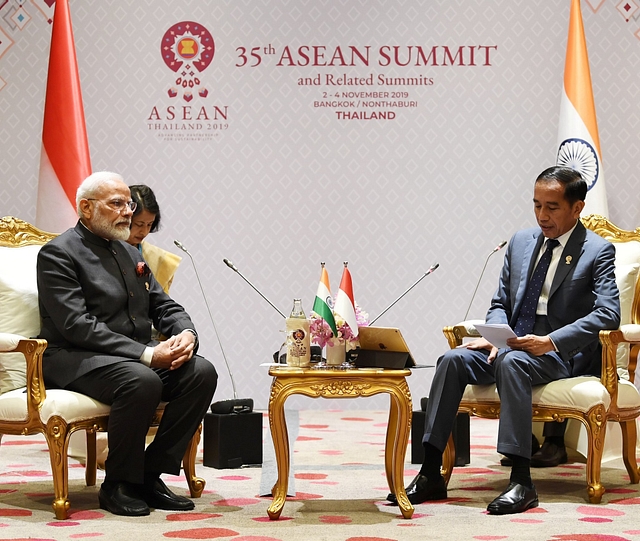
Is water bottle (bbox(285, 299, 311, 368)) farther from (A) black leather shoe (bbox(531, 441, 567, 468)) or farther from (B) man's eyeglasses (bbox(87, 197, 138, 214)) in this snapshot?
(A) black leather shoe (bbox(531, 441, 567, 468))

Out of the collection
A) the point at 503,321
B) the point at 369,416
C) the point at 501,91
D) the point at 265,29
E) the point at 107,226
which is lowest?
the point at 369,416

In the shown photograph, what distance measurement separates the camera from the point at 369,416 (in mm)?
5801

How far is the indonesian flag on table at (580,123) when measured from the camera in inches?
206

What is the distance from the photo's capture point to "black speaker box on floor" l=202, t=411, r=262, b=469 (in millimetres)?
4023

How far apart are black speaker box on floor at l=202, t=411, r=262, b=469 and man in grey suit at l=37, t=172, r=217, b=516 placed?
2.34ft

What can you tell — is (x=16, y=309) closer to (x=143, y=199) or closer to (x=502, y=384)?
(x=143, y=199)

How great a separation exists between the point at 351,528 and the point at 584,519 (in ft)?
2.48

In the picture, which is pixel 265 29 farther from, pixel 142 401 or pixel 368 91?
pixel 142 401

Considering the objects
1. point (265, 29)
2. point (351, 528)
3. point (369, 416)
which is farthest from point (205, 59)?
point (351, 528)

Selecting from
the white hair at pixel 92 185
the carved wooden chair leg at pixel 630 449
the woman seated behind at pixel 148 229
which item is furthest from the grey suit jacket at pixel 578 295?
the white hair at pixel 92 185

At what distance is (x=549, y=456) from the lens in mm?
4160

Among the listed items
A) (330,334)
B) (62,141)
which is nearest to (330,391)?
(330,334)

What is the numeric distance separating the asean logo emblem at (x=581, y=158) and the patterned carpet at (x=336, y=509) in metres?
1.79

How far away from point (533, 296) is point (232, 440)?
4.78ft
